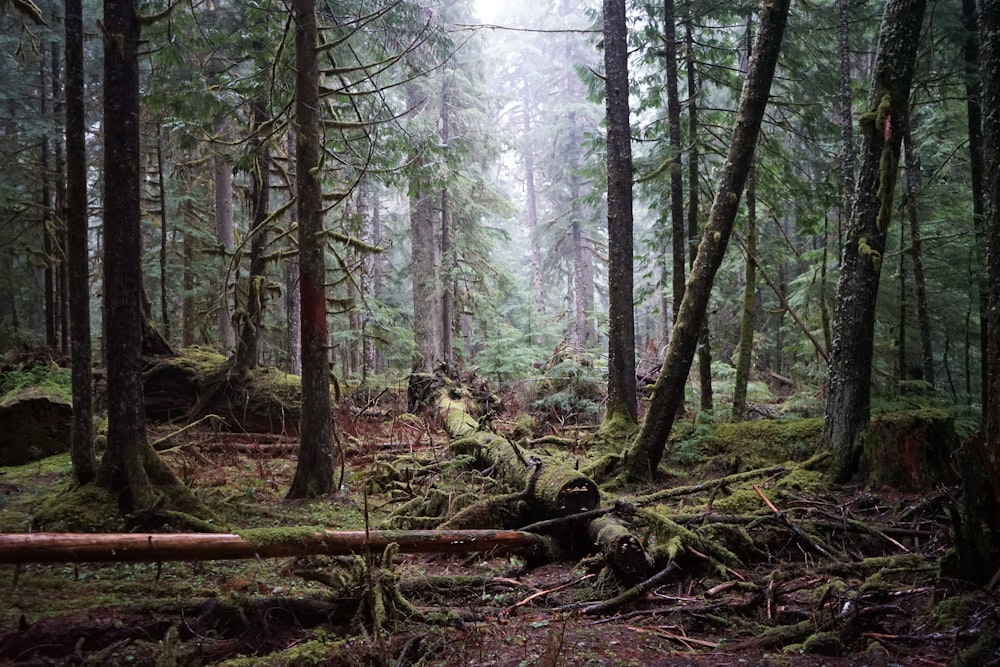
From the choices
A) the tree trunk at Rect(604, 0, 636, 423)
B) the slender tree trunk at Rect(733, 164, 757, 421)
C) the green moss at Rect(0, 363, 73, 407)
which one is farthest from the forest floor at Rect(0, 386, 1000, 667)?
the green moss at Rect(0, 363, 73, 407)

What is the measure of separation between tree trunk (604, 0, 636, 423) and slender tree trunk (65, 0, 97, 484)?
25.4 ft

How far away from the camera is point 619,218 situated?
10.4 meters

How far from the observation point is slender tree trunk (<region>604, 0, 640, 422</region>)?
33.1 feet

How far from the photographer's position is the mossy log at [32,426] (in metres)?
9.71

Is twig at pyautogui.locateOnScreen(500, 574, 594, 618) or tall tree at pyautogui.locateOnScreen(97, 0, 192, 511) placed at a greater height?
tall tree at pyautogui.locateOnScreen(97, 0, 192, 511)

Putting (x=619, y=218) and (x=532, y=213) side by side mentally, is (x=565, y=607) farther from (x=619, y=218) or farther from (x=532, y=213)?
(x=532, y=213)

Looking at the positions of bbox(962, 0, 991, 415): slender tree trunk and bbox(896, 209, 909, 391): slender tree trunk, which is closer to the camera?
bbox(962, 0, 991, 415): slender tree trunk

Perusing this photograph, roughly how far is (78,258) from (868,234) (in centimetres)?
941

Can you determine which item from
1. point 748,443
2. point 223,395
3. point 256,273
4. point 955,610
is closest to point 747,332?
point 748,443

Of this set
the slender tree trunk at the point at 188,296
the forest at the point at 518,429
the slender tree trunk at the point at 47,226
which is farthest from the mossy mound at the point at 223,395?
the slender tree trunk at the point at 188,296

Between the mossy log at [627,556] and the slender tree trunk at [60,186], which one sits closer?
the mossy log at [627,556]

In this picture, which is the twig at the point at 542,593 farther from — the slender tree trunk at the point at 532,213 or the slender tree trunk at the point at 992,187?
the slender tree trunk at the point at 532,213

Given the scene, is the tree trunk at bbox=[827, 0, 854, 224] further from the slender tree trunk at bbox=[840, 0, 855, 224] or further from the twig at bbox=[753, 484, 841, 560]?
the twig at bbox=[753, 484, 841, 560]

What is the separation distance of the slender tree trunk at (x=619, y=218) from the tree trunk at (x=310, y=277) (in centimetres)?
506
